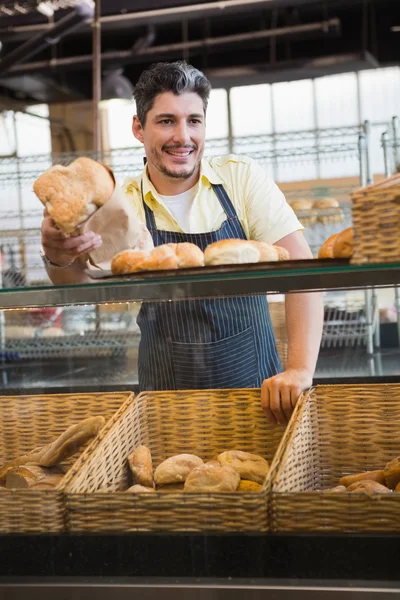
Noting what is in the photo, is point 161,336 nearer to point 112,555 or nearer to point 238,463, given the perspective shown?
point 238,463

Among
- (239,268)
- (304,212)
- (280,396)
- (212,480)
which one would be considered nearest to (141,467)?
(212,480)

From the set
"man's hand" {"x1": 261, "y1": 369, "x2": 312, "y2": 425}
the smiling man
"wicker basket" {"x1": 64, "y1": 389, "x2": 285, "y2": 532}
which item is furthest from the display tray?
the smiling man

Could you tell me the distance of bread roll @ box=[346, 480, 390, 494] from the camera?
1022 mm

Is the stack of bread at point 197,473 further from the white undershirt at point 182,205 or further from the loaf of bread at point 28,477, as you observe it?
the white undershirt at point 182,205

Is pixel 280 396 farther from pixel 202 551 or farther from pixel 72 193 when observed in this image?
pixel 72 193

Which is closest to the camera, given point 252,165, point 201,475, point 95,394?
point 201,475

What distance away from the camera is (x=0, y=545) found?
1010mm

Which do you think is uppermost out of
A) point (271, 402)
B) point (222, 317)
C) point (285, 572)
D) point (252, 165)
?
point (252, 165)

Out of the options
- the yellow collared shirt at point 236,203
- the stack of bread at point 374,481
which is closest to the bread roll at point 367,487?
the stack of bread at point 374,481

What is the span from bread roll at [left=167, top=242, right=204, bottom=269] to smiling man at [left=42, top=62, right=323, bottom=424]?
0.60 meters

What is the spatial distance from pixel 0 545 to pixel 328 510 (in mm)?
448

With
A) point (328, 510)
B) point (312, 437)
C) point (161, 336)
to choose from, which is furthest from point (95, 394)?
point (328, 510)

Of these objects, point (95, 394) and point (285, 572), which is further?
point (95, 394)

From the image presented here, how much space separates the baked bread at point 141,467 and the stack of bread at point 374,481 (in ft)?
0.94
